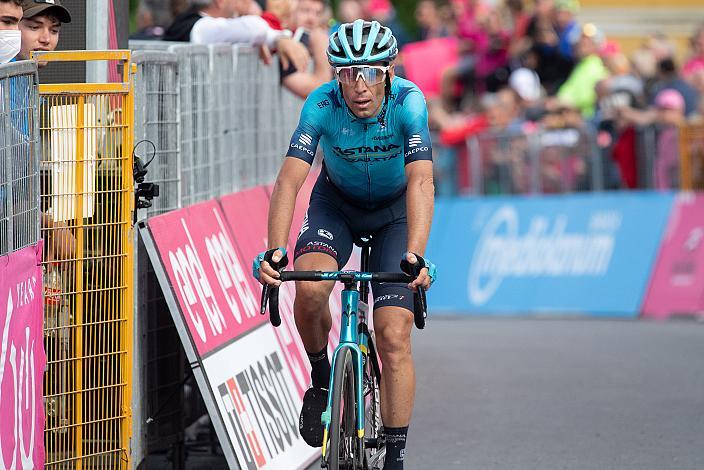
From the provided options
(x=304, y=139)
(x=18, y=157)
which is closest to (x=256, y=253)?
(x=304, y=139)

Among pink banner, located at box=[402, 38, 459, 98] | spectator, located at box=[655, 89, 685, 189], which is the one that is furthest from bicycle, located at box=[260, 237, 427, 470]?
pink banner, located at box=[402, 38, 459, 98]

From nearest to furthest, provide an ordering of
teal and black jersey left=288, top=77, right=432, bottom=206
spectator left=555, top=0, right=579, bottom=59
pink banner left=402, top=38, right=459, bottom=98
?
teal and black jersey left=288, top=77, right=432, bottom=206 → spectator left=555, top=0, right=579, bottom=59 → pink banner left=402, top=38, right=459, bottom=98

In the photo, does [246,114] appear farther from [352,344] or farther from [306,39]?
[352,344]

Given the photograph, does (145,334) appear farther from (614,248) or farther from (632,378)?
(614,248)

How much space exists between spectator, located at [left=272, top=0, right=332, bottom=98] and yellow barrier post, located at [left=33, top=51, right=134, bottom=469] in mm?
4115

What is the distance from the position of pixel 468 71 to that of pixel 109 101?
45.4 ft

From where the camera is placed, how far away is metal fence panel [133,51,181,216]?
7.78 meters

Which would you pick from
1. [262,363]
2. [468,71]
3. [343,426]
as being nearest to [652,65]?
[468,71]

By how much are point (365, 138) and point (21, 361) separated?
208cm

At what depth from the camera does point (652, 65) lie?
65.1ft

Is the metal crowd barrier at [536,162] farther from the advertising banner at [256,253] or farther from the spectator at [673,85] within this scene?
the advertising banner at [256,253]

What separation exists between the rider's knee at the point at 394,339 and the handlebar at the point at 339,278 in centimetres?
24

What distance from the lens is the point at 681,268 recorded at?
1638cm

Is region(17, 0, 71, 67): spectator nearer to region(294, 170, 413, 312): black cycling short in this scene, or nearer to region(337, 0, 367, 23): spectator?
region(294, 170, 413, 312): black cycling short
